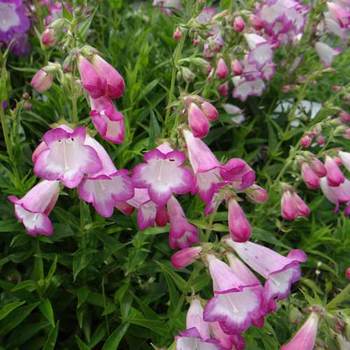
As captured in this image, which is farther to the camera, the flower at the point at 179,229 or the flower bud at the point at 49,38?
the flower bud at the point at 49,38

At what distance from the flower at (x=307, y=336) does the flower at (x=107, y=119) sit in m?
0.93

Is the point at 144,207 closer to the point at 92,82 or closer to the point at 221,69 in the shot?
the point at 92,82

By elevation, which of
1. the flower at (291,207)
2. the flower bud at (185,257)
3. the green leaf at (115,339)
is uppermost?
the flower bud at (185,257)

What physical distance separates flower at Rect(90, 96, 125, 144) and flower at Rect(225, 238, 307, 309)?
55 cm

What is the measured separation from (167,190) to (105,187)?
0.72 feet

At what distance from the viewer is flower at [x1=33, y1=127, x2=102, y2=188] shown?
5.45 feet

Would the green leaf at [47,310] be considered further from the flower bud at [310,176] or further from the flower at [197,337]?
the flower bud at [310,176]

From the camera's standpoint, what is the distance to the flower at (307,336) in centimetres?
181

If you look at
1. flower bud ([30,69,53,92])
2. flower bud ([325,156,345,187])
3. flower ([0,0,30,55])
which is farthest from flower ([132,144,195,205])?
flower ([0,0,30,55])

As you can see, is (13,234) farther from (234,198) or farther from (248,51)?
(248,51)

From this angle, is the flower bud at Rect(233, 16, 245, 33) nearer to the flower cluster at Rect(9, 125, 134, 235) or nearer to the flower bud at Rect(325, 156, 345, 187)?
the flower bud at Rect(325, 156, 345, 187)

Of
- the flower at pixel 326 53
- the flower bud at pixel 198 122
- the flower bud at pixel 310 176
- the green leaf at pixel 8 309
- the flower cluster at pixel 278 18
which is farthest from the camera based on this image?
the flower at pixel 326 53

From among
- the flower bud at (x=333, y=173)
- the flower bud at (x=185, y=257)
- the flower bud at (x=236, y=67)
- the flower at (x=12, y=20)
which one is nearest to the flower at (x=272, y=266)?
the flower bud at (x=185, y=257)

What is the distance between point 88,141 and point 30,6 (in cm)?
243
